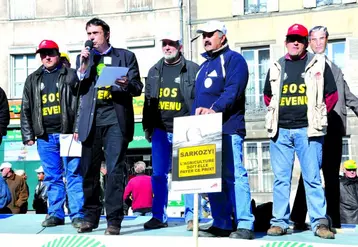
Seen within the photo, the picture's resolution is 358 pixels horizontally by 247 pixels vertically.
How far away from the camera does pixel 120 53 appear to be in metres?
7.21

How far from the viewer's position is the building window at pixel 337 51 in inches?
950

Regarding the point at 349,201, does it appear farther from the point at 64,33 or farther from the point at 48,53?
the point at 64,33

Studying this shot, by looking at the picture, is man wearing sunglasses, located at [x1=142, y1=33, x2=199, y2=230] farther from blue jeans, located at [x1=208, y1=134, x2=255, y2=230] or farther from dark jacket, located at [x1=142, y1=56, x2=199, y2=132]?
blue jeans, located at [x1=208, y1=134, x2=255, y2=230]

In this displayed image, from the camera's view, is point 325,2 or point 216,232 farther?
point 325,2

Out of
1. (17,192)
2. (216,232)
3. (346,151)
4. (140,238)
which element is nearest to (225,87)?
(216,232)

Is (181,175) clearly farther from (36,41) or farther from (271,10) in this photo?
(36,41)

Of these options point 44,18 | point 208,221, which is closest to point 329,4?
point 44,18

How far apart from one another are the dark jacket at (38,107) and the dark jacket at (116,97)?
54 cm

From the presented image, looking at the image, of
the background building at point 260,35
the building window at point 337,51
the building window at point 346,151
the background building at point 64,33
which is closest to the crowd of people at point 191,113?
the building window at point 346,151

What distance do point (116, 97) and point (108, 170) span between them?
0.71 meters

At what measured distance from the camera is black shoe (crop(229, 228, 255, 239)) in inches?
252

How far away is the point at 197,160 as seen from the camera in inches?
247

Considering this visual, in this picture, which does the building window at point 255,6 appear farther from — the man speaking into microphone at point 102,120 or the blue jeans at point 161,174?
the man speaking into microphone at point 102,120

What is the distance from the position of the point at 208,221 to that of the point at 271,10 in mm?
17849
